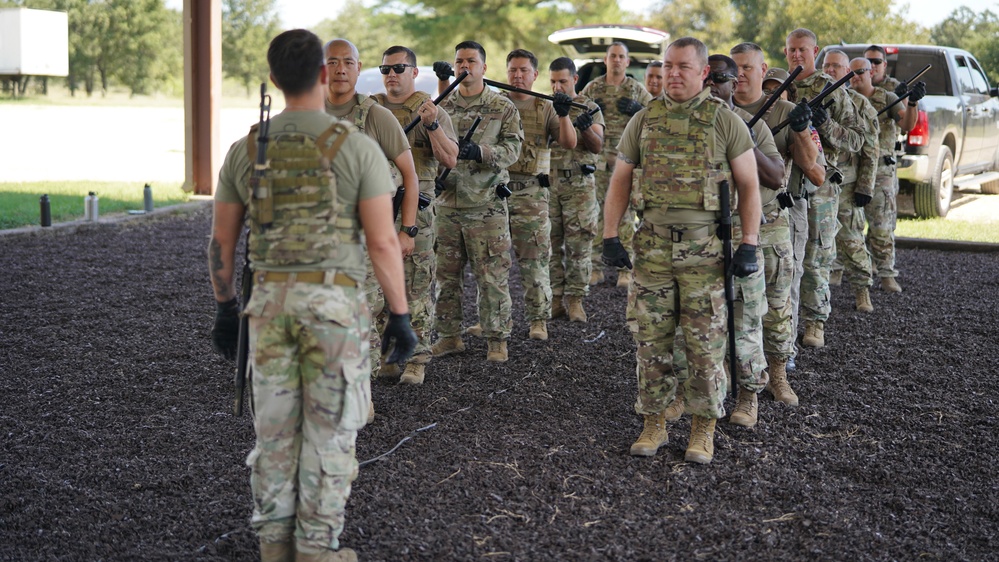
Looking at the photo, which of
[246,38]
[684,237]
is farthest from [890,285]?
[246,38]

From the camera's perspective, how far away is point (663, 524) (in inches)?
165

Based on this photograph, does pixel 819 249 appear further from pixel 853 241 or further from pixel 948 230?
pixel 948 230

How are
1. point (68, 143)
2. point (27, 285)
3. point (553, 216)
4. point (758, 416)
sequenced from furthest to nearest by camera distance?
point (68, 143), point (27, 285), point (553, 216), point (758, 416)

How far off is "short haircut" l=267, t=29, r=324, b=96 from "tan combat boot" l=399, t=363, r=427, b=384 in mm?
3047

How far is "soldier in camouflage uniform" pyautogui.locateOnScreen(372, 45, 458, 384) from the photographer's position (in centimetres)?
580

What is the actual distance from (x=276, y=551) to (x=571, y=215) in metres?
5.06

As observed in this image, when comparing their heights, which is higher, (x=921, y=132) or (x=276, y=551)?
(x=921, y=132)

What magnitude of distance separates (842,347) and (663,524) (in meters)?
3.55

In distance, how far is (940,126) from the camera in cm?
1291

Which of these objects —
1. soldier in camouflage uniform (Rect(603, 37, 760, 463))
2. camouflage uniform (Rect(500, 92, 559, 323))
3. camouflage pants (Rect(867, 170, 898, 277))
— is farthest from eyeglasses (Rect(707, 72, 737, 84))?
camouflage pants (Rect(867, 170, 898, 277))

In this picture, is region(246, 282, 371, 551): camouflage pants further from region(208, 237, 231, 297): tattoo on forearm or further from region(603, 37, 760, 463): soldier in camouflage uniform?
region(603, 37, 760, 463): soldier in camouflage uniform

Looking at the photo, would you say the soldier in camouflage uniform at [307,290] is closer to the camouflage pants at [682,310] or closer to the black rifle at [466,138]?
the camouflage pants at [682,310]

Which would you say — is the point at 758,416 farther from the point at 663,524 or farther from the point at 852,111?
the point at 852,111

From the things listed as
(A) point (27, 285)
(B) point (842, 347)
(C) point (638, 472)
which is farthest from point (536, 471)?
(A) point (27, 285)
